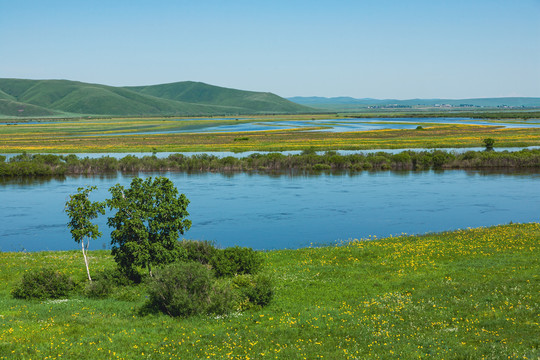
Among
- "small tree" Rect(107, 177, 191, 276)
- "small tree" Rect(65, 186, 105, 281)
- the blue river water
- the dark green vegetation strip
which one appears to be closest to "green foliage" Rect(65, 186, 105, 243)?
"small tree" Rect(65, 186, 105, 281)

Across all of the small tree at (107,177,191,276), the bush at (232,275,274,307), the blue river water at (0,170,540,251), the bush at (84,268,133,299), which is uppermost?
the small tree at (107,177,191,276)

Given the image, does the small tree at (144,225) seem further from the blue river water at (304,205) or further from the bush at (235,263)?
the blue river water at (304,205)

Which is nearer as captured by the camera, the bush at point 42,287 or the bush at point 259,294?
the bush at point 259,294

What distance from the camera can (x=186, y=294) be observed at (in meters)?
17.1

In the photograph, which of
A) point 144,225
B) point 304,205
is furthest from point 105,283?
point 304,205

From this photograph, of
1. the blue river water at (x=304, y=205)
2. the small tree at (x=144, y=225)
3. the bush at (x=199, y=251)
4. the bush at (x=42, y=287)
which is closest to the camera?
the bush at (x=42, y=287)

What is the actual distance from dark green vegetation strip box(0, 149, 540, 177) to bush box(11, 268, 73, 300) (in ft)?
164

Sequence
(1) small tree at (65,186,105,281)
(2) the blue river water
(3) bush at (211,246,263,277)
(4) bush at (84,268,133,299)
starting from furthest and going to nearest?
(2) the blue river water → (3) bush at (211,246,263,277) → (1) small tree at (65,186,105,281) → (4) bush at (84,268,133,299)

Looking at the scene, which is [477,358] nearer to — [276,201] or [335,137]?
[276,201]

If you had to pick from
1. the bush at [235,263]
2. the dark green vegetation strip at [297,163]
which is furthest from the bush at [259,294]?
the dark green vegetation strip at [297,163]

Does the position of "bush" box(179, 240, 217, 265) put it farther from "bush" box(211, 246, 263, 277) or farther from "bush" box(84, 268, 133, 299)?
"bush" box(84, 268, 133, 299)

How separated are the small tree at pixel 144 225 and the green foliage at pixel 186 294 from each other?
10.0ft

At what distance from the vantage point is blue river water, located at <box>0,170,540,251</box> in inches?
1407

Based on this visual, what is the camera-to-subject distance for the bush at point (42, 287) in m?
19.1
